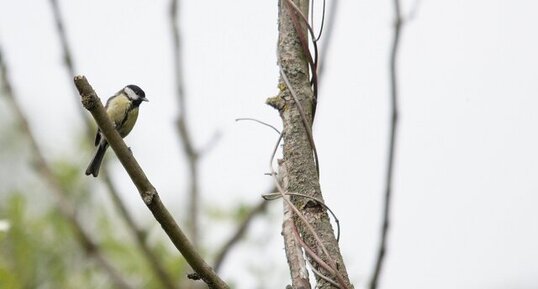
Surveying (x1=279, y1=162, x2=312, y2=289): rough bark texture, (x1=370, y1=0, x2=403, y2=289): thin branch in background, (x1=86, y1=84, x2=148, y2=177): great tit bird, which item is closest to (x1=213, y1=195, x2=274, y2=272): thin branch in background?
(x1=86, y1=84, x2=148, y2=177): great tit bird

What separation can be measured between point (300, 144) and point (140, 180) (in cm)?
49

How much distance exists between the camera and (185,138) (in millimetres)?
4113

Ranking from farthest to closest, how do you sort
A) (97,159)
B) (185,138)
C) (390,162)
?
(185,138) < (97,159) < (390,162)

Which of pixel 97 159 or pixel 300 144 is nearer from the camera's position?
pixel 300 144

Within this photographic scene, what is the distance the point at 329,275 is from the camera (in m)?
2.06

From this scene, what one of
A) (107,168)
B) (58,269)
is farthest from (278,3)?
(58,269)

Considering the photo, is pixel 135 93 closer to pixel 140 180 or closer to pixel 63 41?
pixel 63 41

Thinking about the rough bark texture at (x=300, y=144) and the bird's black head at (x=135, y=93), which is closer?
the rough bark texture at (x=300, y=144)

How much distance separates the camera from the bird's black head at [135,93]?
149 inches

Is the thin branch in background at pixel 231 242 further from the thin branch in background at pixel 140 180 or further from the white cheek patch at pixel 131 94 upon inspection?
the thin branch in background at pixel 140 180

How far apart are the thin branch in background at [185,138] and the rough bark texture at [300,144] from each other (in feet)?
5.43

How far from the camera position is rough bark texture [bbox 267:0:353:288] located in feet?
7.01

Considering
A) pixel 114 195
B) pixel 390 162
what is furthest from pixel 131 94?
pixel 390 162

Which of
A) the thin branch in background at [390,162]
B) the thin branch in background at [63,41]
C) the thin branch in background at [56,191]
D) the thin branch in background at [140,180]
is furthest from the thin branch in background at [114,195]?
the thin branch in background at [140,180]
